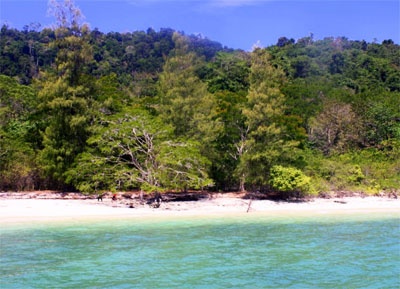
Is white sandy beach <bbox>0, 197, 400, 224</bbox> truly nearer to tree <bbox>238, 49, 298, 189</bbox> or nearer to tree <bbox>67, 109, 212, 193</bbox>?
tree <bbox>67, 109, 212, 193</bbox>

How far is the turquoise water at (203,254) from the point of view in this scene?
1050 cm

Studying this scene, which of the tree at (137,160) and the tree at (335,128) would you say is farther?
the tree at (335,128)

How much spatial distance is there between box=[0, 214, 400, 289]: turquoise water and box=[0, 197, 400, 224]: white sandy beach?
191cm

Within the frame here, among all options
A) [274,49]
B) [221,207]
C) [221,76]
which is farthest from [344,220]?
[274,49]

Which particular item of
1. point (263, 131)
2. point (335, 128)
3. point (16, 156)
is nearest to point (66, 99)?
point (16, 156)

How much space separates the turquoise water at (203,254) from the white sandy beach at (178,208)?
6.26 feet

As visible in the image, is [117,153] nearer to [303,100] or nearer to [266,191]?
[266,191]

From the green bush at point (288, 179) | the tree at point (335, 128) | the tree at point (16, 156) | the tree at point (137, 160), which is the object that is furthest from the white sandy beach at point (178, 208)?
the tree at point (335, 128)

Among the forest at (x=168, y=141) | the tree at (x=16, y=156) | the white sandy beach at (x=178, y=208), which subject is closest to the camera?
the white sandy beach at (x=178, y=208)

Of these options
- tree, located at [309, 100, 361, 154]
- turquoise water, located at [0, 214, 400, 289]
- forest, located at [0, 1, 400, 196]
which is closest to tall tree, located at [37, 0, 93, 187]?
forest, located at [0, 1, 400, 196]

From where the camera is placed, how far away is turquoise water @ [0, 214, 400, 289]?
34.4 ft

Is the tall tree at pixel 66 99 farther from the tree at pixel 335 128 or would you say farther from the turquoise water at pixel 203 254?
the tree at pixel 335 128

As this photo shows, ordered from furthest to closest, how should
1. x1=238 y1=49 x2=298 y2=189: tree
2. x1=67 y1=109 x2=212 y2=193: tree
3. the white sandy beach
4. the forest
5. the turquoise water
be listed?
x1=238 y1=49 x2=298 y2=189: tree < the forest < x1=67 y1=109 x2=212 y2=193: tree < the white sandy beach < the turquoise water

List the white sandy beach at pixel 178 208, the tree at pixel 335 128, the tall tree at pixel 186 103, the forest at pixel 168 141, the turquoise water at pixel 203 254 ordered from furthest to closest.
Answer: the tree at pixel 335 128 < the tall tree at pixel 186 103 < the forest at pixel 168 141 < the white sandy beach at pixel 178 208 < the turquoise water at pixel 203 254
